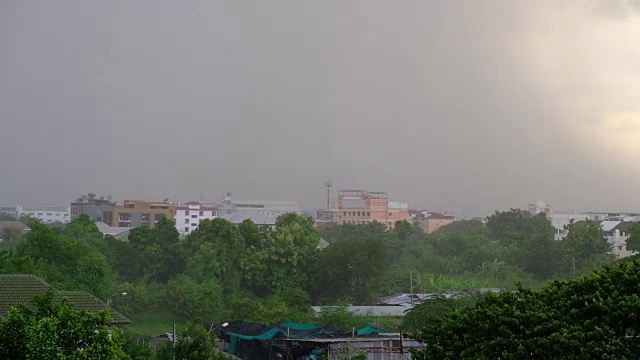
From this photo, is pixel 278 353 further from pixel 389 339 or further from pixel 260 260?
pixel 260 260

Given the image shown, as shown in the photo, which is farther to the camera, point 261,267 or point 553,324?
point 261,267

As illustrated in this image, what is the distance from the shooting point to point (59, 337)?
1130 centimetres

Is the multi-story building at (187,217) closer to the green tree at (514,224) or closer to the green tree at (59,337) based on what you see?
the green tree at (514,224)

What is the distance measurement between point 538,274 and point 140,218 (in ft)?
133

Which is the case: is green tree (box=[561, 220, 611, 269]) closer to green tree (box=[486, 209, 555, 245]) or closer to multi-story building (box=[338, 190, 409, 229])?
green tree (box=[486, 209, 555, 245])

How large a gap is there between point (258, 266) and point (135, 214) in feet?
135

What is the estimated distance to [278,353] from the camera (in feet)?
57.7

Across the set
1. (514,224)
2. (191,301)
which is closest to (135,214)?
(514,224)

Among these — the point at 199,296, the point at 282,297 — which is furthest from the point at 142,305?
the point at 282,297

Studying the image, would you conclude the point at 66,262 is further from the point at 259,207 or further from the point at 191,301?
the point at 259,207

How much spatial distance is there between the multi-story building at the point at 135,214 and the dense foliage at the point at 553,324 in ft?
201

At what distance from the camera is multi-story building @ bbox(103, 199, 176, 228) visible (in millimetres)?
72188

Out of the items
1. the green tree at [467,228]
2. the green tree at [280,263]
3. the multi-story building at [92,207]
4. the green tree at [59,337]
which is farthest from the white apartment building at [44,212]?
the green tree at [59,337]

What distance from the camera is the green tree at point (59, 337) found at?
1116 centimetres
